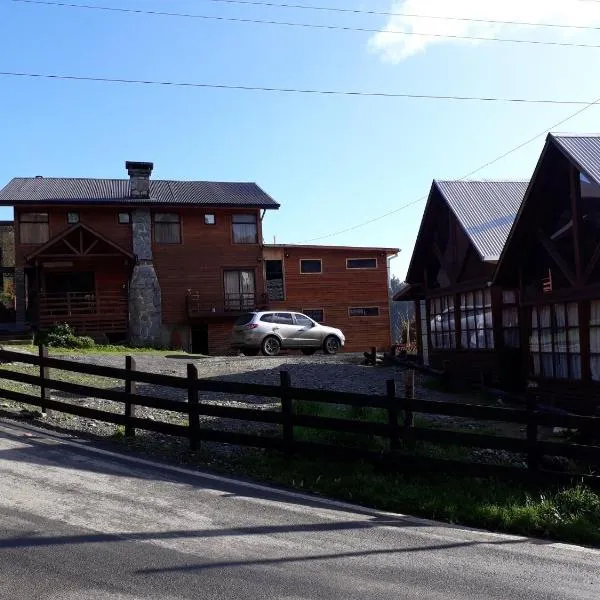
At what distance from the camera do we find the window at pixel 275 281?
36750mm

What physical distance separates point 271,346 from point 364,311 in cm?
1397

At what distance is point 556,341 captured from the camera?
559 inches

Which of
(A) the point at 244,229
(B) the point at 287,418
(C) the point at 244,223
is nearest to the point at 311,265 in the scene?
(A) the point at 244,229

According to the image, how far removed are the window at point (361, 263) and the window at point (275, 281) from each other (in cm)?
380

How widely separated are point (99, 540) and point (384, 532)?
7.64 ft

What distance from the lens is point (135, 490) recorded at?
6.94 m

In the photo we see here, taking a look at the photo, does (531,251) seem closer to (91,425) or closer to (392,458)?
(392,458)

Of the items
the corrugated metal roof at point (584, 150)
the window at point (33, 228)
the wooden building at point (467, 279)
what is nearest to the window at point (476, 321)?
the wooden building at point (467, 279)

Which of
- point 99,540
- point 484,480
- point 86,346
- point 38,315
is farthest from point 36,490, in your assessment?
point 38,315

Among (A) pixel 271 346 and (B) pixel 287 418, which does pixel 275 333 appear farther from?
(B) pixel 287 418

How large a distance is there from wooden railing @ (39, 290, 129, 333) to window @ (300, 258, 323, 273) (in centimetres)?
943

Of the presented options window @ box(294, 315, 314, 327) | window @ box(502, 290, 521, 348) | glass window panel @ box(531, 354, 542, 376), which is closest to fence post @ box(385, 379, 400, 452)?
glass window panel @ box(531, 354, 542, 376)

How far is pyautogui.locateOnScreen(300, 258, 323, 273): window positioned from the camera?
1468 inches

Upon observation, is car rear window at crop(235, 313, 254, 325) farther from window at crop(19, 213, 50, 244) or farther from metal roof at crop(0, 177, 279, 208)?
window at crop(19, 213, 50, 244)
